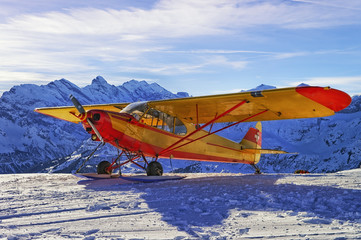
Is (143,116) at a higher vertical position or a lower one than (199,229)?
higher

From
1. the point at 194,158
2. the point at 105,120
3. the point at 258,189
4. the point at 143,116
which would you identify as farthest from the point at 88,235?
the point at 194,158

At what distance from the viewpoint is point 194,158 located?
13.5m

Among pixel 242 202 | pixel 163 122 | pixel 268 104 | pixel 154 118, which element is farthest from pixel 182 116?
pixel 242 202

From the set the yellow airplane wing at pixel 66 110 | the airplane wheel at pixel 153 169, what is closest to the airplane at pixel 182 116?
the airplane wheel at pixel 153 169

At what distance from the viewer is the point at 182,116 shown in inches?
546

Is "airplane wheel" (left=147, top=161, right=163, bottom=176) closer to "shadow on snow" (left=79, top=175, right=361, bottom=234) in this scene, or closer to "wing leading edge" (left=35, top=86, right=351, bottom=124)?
"wing leading edge" (left=35, top=86, right=351, bottom=124)

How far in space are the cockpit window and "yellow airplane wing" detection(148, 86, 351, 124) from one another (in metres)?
0.21

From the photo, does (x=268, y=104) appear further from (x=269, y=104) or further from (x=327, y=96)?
(x=327, y=96)

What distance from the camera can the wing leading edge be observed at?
9.59m

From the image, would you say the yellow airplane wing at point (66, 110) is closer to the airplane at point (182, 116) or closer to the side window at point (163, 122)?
the airplane at point (182, 116)

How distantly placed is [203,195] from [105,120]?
4249 millimetres

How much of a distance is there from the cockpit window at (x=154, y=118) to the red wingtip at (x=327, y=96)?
4462 mm

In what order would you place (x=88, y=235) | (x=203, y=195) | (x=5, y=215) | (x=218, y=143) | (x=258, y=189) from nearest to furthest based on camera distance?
(x=88, y=235)
(x=5, y=215)
(x=203, y=195)
(x=258, y=189)
(x=218, y=143)

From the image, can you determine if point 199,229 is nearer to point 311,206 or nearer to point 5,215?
point 311,206
